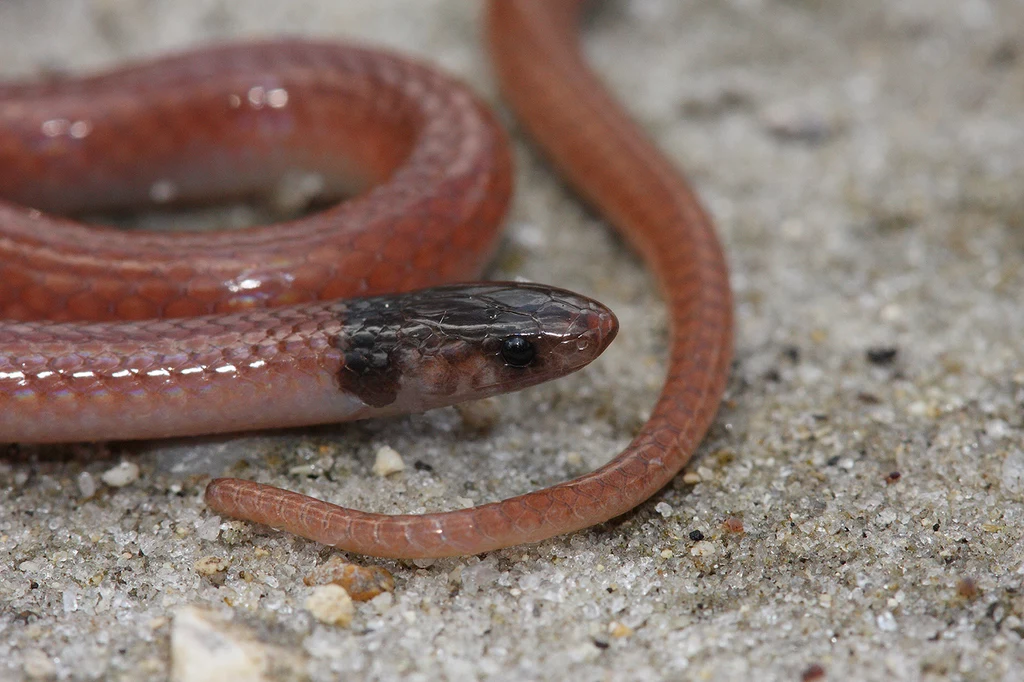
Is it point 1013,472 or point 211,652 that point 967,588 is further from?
point 211,652

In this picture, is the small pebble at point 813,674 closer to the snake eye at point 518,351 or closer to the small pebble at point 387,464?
the snake eye at point 518,351

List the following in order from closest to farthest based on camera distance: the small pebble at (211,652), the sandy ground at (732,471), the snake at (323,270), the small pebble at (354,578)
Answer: the small pebble at (211,652) < the sandy ground at (732,471) < the small pebble at (354,578) < the snake at (323,270)

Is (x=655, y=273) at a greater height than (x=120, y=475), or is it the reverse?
(x=655, y=273)

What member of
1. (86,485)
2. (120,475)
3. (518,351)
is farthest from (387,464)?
(86,485)

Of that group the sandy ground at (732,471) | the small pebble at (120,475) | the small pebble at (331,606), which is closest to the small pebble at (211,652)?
the sandy ground at (732,471)

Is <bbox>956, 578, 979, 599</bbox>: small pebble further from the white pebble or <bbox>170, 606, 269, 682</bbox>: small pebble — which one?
<bbox>170, 606, 269, 682</bbox>: small pebble

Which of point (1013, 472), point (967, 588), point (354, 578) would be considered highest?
point (1013, 472)

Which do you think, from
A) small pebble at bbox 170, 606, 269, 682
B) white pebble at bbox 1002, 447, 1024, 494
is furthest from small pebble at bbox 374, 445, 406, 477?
white pebble at bbox 1002, 447, 1024, 494
